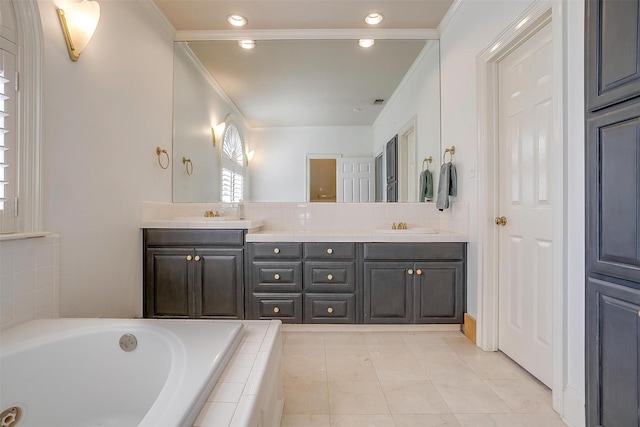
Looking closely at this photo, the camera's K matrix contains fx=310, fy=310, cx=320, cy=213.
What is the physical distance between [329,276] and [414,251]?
2.24ft

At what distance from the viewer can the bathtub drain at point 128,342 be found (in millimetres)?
1204

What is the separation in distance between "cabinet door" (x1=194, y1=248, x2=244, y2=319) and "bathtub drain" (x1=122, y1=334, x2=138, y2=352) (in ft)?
3.83

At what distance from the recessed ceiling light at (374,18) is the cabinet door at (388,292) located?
206 centimetres

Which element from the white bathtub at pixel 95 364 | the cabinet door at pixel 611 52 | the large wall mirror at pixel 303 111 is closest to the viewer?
the cabinet door at pixel 611 52

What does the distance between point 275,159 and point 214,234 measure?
0.96m

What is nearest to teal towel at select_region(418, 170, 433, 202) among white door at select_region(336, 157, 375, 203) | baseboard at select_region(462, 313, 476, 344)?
white door at select_region(336, 157, 375, 203)

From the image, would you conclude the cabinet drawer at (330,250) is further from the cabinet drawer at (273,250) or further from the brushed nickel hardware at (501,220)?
the brushed nickel hardware at (501,220)

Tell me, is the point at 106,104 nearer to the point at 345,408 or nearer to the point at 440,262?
the point at 345,408

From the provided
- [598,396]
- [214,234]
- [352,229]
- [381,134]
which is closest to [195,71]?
[214,234]

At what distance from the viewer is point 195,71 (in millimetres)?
2939

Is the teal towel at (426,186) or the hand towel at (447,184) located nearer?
the hand towel at (447,184)

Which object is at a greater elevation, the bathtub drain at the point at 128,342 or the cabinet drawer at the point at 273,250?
the cabinet drawer at the point at 273,250

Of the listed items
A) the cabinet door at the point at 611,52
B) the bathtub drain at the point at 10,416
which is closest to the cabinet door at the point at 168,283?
the bathtub drain at the point at 10,416

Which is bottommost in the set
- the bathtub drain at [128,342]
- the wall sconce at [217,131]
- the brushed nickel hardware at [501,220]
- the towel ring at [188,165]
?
the bathtub drain at [128,342]
